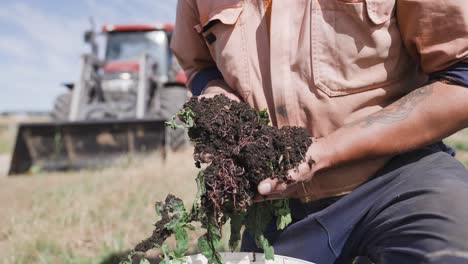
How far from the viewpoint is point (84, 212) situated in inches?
152

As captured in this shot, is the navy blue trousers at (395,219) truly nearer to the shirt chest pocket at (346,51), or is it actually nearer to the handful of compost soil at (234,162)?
the handful of compost soil at (234,162)

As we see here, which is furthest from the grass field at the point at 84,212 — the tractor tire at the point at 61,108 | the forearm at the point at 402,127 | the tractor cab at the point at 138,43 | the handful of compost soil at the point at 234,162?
the tractor cab at the point at 138,43

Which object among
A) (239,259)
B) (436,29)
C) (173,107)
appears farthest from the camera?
(173,107)

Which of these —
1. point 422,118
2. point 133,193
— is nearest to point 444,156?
point 422,118

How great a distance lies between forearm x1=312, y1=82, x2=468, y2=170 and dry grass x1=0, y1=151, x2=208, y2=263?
6.50ft

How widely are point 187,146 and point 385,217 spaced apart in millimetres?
6888

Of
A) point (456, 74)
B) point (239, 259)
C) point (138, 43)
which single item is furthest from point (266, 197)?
point (138, 43)

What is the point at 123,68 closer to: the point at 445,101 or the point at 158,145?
the point at 158,145

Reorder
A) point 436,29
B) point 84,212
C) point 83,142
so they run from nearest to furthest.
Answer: point 436,29
point 84,212
point 83,142

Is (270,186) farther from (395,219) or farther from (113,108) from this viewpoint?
(113,108)

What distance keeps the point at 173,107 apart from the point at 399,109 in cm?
764

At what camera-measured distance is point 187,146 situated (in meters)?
8.21

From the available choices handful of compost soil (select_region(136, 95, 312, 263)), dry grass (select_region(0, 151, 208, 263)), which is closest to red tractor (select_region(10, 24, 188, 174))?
dry grass (select_region(0, 151, 208, 263))

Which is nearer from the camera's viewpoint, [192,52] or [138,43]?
[192,52]
